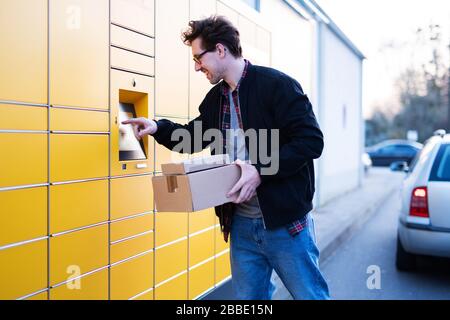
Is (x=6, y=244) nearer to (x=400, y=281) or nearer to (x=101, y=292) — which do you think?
(x=101, y=292)

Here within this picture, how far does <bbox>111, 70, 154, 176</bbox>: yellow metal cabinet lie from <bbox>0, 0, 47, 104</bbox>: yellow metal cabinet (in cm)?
55

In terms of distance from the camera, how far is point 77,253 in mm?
2418

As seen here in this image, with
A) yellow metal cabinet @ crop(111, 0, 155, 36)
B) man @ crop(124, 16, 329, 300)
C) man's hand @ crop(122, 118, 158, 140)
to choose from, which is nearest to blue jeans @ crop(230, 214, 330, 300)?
man @ crop(124, 16, 329, 300)

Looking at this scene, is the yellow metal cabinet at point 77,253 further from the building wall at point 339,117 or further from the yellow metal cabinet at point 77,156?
the building wall at point 339,117

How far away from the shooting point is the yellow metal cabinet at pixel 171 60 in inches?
123

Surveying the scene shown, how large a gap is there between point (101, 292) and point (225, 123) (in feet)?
3.93

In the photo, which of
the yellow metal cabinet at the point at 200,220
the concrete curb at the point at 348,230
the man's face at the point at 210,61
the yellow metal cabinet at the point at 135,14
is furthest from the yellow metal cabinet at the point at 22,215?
the concrete curb at the point at 348,230

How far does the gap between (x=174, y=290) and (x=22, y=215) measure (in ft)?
5.03

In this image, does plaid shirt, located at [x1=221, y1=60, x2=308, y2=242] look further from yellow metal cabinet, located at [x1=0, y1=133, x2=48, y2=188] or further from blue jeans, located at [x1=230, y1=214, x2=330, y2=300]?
yellow metal cabinet, located at [x1=0, y1=133, x2=48, y2=188]

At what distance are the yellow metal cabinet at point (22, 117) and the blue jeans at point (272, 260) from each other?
109 centimetres

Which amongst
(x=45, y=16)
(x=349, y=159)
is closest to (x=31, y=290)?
(x=45, y=16)

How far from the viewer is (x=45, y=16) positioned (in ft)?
7.06

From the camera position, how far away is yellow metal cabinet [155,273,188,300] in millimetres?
3145

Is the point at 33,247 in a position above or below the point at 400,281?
above
